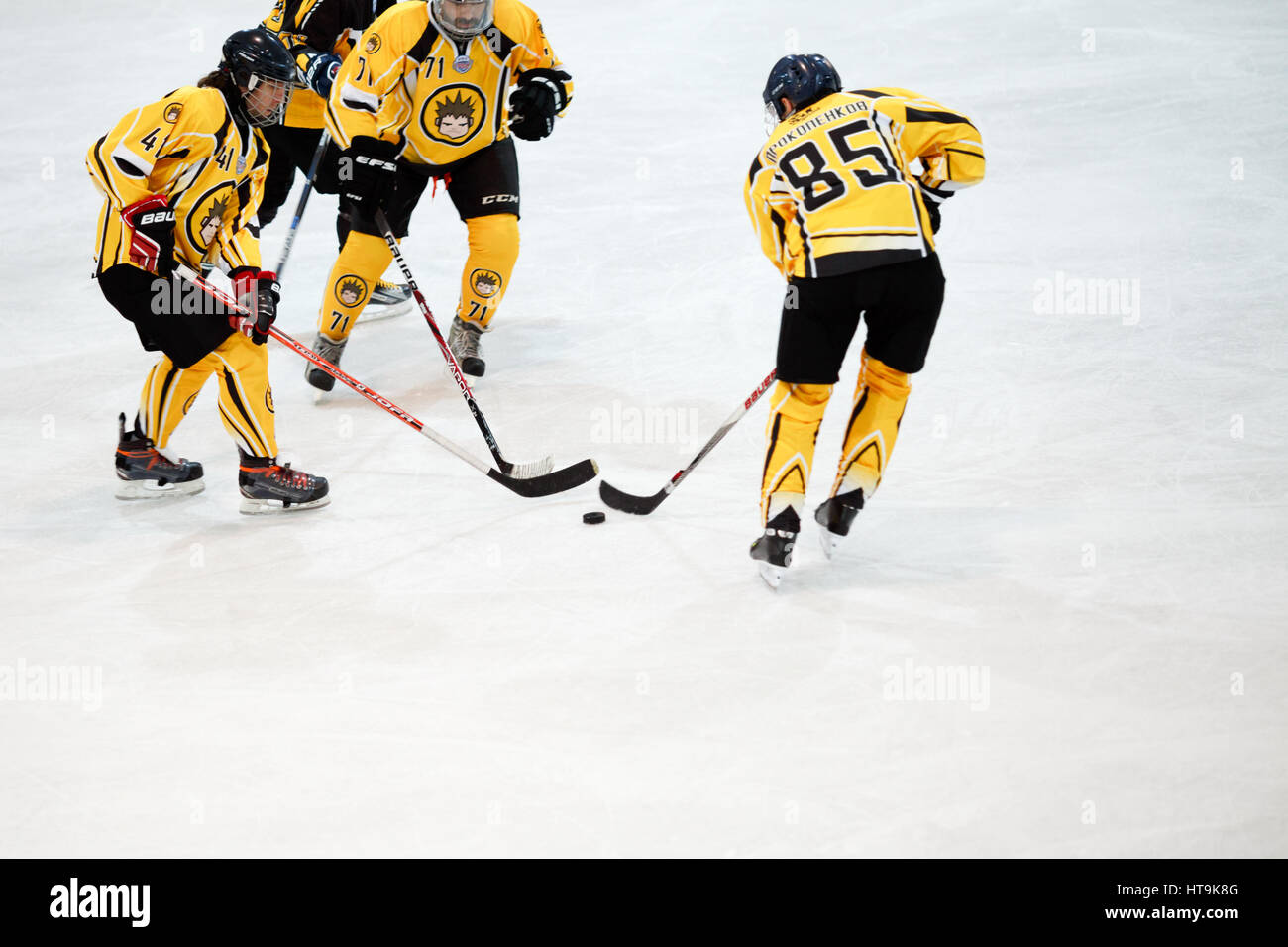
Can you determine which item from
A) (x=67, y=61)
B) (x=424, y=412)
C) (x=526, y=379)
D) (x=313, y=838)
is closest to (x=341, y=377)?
(x=424, y=412)

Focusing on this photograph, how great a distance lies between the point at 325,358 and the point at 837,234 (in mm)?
2069

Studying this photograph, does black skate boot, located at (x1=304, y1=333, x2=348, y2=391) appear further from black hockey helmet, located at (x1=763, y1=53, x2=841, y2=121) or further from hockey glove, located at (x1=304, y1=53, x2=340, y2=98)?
black hockey helmet, located at (x1=763, y1=53, x2=841, y2=121)

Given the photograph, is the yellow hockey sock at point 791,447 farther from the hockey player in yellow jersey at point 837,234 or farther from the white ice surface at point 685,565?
the white ice surface at point 685,565

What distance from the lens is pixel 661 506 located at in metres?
3.49

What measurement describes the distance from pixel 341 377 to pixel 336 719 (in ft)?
4.45

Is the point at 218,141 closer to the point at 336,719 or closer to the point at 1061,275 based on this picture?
the point at 336,719

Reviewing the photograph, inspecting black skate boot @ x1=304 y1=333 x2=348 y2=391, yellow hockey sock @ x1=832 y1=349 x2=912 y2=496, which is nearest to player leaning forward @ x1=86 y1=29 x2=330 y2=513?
black skate boot @ x1=304 y1=333 x2=348 y2=391

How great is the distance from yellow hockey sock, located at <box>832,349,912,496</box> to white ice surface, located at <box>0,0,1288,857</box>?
202mm

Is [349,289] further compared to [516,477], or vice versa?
[349,289]

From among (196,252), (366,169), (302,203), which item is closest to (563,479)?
(196,252)

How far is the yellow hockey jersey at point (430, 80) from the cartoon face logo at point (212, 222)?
0.73 metres

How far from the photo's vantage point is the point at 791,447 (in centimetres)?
298

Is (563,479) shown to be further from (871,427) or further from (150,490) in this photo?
(150,490)

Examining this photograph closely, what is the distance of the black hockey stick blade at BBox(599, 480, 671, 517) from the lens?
3393 millimetres
